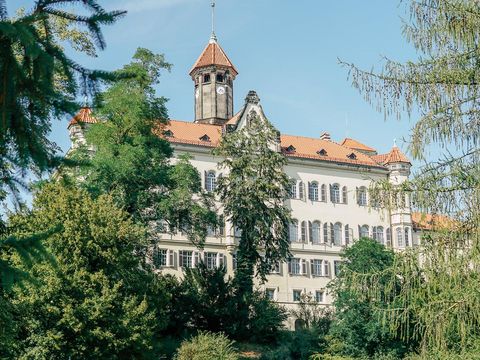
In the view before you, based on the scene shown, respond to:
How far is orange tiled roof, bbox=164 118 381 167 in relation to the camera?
59.3 meters

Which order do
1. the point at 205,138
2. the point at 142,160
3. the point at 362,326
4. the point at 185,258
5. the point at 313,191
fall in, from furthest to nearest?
the point at 313,191 → the point at 205,138 → the point at 185,258 → the point at 362,326 → the point at 142,160

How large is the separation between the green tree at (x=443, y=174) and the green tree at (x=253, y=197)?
28.3 metres

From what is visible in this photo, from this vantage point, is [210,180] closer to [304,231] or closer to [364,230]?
[304,231]

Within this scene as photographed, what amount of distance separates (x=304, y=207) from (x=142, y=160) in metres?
29.9

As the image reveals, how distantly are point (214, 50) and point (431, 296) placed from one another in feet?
197

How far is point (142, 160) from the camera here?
33.3 m

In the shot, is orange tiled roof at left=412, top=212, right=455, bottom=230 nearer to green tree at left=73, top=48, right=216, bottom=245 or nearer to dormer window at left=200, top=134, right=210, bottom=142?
green tree at left=73, top=48, right=216, bottom=245

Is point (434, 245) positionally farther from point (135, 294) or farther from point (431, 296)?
point (135, 294)

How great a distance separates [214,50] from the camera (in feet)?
233

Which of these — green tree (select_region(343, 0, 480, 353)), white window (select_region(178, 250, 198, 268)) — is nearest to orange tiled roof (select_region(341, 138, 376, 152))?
white window (select_region(178, 250, 198, 268))

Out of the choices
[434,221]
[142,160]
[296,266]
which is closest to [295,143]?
[296,266]

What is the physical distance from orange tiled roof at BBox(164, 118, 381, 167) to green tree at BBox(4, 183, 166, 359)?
94.2 ft

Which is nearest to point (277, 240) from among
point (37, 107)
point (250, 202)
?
point (250, 202)

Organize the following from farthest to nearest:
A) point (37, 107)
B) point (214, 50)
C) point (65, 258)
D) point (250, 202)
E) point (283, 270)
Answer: point (214, 50)
point (283, 270)
point (250, 202)
point (65, 258)
point (37, 107)
